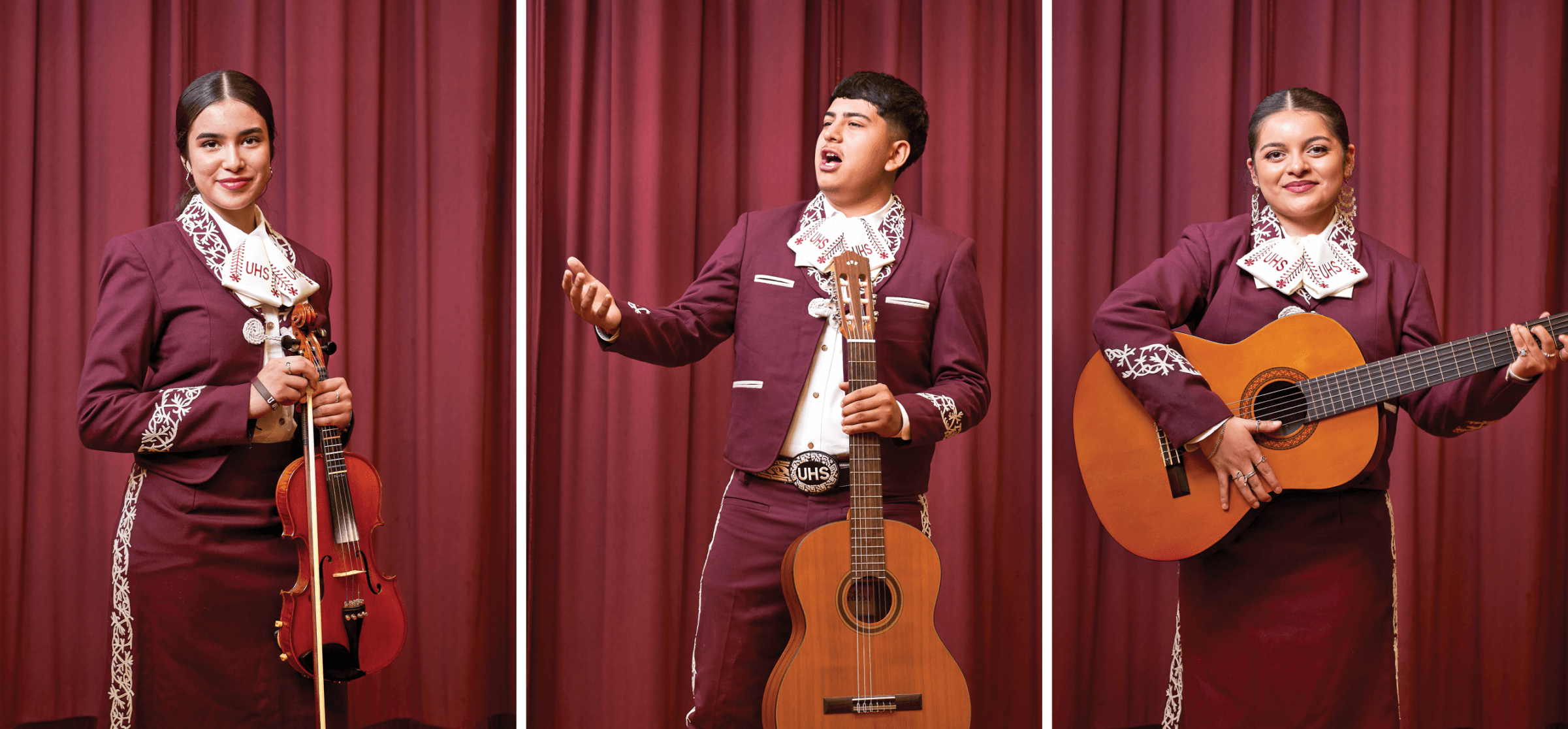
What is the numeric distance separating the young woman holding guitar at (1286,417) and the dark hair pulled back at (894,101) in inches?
23.7

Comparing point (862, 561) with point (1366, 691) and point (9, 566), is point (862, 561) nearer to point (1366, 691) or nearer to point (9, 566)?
point (1366, 691)

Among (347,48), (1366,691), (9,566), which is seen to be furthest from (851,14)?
(9,566)

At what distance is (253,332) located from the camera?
6.86 ft

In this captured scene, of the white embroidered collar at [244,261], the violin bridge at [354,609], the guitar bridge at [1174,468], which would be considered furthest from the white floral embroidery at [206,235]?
the guitar bridge at [1174,468]

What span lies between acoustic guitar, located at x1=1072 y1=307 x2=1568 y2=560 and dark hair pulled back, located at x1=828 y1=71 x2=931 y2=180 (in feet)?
2.27

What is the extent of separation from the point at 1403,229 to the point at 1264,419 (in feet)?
5.53

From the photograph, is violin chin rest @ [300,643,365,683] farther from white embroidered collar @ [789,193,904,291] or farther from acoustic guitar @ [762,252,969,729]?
white embroidered collar @ [789,193,904,291]

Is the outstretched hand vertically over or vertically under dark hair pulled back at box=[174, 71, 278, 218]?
under

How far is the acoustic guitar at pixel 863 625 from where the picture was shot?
6.16 feet

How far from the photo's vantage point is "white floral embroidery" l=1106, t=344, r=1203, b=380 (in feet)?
7.04

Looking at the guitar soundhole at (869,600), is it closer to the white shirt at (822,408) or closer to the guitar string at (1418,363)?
the white shirt at (822,408)

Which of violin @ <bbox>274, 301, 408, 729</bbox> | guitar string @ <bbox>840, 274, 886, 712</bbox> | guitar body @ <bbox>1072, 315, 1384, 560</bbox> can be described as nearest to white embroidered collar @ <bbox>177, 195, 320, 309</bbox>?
violin @ <bbox>274, 301, 408, 729</bbox>

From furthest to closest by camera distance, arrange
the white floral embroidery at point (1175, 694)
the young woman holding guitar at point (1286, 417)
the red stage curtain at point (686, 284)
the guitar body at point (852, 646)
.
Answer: the red stage curtain at point (686, 284) < the white floral embroidery at point (1175, 694) < the young woman holding guitar at point (1286, 417) < the guitar body at point (852, 646)

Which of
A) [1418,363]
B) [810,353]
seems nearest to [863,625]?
[810,353]
